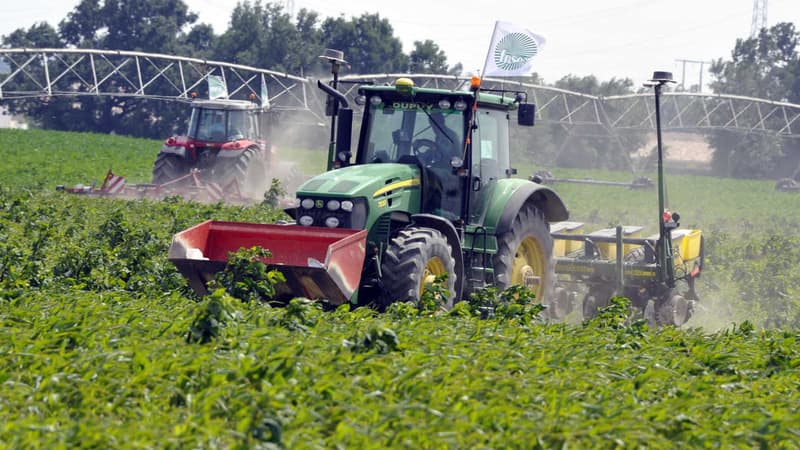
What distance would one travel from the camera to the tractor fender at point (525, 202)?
10.8 meters

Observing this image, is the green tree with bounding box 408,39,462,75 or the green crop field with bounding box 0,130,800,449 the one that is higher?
the green tree with bounding box 408,39,462,75

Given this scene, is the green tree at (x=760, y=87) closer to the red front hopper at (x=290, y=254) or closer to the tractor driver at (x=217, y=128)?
the tractor driver at (x=217, y=128)

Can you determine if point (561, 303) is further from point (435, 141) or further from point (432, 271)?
point (432, 271)

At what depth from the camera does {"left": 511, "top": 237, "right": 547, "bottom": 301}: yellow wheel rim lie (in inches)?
461

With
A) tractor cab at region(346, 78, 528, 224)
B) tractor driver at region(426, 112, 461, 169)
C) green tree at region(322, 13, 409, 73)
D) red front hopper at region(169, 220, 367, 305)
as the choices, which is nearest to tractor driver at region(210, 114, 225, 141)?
tractor cab at region(346, 78, 528, 224)

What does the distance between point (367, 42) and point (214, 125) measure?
61.0 meters

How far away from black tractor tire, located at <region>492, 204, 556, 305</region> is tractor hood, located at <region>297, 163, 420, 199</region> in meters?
1.24

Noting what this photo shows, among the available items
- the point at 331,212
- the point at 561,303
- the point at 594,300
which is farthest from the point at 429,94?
the point at 594,300

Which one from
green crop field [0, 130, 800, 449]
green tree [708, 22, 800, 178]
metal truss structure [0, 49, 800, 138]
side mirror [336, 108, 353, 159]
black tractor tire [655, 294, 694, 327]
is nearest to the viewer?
green crop field [0, 130, 800, 449]

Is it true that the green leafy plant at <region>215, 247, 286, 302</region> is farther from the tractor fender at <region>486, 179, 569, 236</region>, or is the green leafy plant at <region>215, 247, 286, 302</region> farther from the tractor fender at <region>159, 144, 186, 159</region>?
the tractor fender at <region>159, 144, 186, 159</region>

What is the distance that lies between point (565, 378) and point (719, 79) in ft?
297

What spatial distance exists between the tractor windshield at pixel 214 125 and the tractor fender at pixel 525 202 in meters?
14.0

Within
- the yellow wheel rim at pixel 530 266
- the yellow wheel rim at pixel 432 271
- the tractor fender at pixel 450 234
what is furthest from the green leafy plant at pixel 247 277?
the yellow wheel rim at pixel 530 266

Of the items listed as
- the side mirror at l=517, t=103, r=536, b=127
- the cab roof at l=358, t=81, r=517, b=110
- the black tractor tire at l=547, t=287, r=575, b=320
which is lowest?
the black tractor tire at l=547, t=287, r=575, b=320
